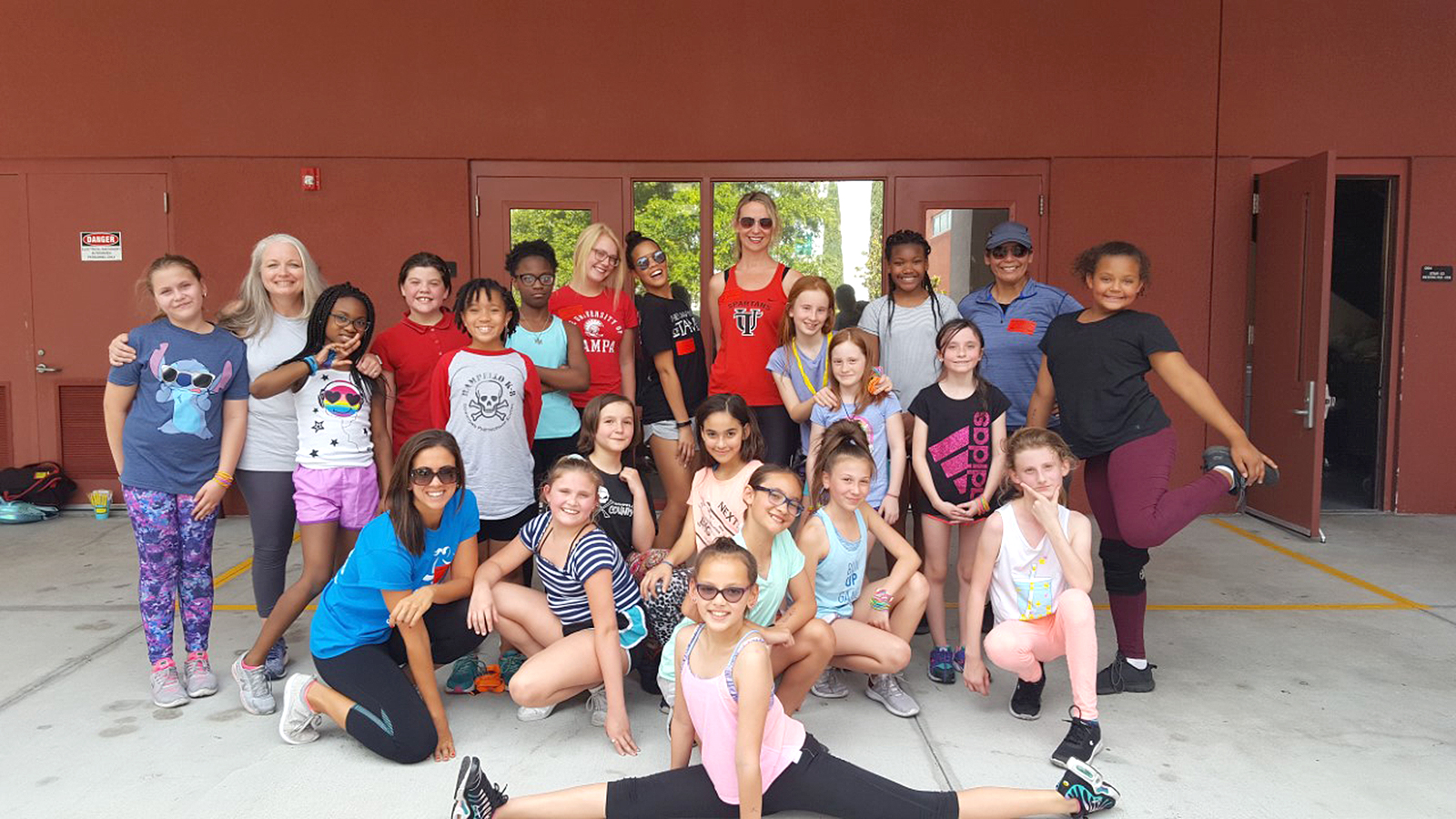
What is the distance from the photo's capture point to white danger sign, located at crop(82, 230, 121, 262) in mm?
6379

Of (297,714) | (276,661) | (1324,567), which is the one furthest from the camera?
(1324,567)

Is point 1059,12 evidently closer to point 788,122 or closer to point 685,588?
point 788,122

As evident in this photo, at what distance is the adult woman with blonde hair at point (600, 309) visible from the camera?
408 centimetres

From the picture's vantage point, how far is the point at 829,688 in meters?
3.41

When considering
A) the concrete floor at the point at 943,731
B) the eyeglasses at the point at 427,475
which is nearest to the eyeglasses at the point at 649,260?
the eyeglasses at the point at 427,475

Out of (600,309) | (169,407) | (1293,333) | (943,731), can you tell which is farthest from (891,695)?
(1293,333)

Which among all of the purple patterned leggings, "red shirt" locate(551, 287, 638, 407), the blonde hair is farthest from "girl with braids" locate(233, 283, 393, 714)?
"red shirt" locate(551, 287, 638, 407)

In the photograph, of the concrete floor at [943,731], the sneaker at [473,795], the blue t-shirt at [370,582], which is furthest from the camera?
the blue t-shirt at [370,582]

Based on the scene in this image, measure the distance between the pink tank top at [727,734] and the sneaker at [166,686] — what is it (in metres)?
1.99

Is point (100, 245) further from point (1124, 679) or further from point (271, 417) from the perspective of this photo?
point (1124, 679)

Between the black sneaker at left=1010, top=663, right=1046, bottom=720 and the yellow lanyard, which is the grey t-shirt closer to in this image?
the yellow lanyard

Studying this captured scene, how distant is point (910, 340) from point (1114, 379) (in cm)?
94

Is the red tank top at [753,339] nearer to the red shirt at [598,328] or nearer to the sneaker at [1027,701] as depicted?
the red shirt at [598,328]

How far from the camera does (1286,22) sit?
6332 mm
